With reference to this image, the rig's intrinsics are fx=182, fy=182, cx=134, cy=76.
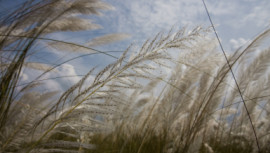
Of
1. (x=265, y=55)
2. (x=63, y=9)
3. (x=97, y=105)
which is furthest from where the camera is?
(x=265, y=55)

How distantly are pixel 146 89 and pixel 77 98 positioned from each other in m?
3.26

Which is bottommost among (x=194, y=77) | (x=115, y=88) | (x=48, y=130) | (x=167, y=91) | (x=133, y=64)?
(x=48, y=130)

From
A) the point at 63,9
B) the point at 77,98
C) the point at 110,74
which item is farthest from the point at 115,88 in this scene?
the point at 63,9

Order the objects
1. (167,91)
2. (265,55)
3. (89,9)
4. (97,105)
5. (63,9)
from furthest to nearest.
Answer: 1. (265,55)
2. (167,91)
3. (89,9)
4. (63,9)
5. (97,105)

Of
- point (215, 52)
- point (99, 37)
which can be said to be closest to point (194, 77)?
point (215, 52)

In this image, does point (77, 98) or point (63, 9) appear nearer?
point (77, 98)

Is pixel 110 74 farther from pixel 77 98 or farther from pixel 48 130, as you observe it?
pixel 48 130

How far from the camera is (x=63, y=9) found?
6.49 feet

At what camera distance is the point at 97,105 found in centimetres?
98

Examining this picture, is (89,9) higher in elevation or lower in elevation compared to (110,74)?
higher

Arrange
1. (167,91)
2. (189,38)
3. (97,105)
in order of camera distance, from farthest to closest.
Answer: (167,91)
(189,38)
(97,105)

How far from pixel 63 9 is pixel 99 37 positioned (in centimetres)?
57

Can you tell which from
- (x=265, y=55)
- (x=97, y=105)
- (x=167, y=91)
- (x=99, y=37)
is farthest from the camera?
(x=265, y=55)

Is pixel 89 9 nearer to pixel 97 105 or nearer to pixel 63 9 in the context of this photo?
pixel 63 9
